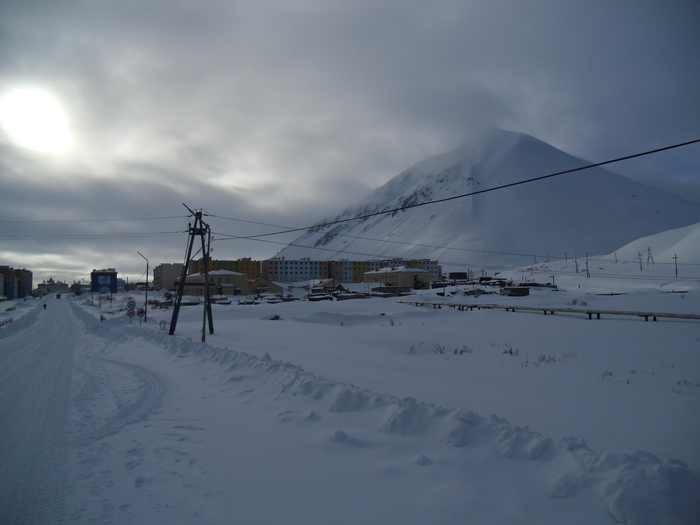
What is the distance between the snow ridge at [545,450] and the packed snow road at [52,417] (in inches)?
119

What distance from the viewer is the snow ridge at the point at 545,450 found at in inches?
136

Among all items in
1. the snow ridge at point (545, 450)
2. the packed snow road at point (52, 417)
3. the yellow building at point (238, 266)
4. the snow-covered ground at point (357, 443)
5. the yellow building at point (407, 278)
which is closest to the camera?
the snow ridge at point (545, 450)

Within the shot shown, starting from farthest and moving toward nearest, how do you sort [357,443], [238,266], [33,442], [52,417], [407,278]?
[238,266] < [407,278] < [52,417] < [33,442] < [357,443]

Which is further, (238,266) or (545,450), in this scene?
(238,266)

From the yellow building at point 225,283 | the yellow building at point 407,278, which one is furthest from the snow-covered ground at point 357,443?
the yellow building at point 407,278

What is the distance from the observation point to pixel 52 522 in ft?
12.4

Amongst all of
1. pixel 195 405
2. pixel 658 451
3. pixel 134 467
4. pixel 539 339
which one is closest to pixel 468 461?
pixel 658 451

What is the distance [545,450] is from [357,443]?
2.36 meters

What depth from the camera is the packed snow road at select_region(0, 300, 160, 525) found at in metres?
4.19

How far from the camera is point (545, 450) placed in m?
4.56

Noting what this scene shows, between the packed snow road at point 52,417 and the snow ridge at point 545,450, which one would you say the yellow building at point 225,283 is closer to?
the packed snow road at point 52,417

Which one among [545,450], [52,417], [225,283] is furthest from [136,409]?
[225,283]

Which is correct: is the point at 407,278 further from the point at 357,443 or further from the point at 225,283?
the point at 357,443

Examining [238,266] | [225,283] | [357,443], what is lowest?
[357,443]
